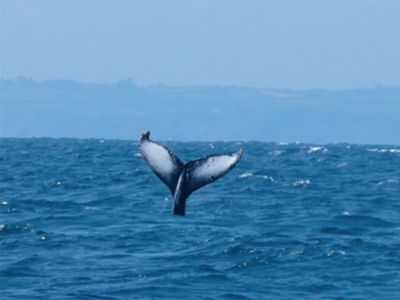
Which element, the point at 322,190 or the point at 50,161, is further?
the point at 50,161

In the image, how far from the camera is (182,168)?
10.5 m

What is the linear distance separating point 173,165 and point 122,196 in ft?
59.1

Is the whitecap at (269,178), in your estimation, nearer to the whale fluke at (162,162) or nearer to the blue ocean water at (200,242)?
the blue ocean water at (200,242)

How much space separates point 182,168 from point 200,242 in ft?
27.9

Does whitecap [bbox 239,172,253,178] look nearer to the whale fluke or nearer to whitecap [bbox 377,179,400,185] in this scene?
whitecap [bbox 377,179,400,185]


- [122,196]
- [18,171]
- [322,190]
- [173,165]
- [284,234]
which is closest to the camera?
[173,165]

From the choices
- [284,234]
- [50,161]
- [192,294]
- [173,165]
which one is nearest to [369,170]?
[50,161]

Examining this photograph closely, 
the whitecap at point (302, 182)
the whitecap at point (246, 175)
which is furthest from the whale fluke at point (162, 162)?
the whitecap at point (246, 175)

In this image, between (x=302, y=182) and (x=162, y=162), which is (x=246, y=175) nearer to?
(x=302, y=182)

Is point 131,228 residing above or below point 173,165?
below

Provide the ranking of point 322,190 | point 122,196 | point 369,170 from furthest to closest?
point 369,170, point 322,190, point 122,196

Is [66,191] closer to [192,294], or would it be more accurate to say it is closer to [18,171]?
[18,171]

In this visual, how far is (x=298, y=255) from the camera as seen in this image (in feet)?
57.3

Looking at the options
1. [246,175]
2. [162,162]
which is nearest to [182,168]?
[162,162]
